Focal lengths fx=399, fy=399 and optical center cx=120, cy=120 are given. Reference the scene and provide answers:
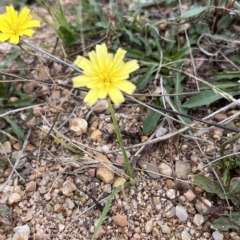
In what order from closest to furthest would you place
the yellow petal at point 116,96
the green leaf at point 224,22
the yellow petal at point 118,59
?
1. the yellow petal at point 116,96
2. the yellow petal at point 118,59
3. the green leaf at point 224,22

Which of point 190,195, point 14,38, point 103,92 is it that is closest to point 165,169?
point 190,195

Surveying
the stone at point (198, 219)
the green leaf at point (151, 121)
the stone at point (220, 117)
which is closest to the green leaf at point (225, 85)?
the stone at point (220, 117)

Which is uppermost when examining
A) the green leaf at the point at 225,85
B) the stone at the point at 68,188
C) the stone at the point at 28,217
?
the green leaf at the point at 225,85

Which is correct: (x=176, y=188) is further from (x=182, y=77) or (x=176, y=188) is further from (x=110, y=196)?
(x=182, y=77)

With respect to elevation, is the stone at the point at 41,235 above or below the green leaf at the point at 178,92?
below

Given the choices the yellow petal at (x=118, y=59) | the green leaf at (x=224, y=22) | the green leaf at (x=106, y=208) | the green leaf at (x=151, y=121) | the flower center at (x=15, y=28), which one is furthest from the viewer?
the green leaf at (x=224, y=22)

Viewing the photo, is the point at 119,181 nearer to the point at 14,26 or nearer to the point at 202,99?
the point at 202,99

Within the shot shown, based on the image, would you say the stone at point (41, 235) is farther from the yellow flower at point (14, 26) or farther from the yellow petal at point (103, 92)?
the yellow flower at point (14, 26)
